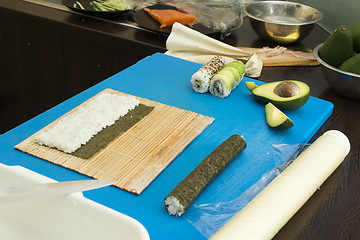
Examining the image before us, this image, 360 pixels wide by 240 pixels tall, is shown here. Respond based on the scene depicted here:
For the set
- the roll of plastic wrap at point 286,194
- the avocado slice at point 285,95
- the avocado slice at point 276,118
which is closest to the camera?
the roll of plastic wrap at point 286,194

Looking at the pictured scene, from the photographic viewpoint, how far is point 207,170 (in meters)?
1.06

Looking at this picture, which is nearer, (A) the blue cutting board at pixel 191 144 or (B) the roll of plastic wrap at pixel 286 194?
(B) the roll of plastic wrap at pixel 286 194

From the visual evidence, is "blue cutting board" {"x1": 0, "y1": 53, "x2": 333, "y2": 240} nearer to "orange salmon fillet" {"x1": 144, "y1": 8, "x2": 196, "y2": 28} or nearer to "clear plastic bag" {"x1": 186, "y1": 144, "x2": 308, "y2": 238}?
"clear plastic bag" {"x1": 186, "y1": 144, "x2": 308, "y2": 238}

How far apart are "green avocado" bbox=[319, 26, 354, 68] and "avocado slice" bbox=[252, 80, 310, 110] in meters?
0.19

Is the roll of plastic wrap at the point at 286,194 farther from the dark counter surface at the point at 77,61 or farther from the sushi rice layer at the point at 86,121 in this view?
the sushi rice layer at the point at 86,121

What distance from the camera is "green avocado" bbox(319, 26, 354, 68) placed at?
1.50 m

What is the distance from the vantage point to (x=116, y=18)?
226 centimetres

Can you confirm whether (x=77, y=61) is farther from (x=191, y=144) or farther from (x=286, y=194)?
(x=286, y=194)

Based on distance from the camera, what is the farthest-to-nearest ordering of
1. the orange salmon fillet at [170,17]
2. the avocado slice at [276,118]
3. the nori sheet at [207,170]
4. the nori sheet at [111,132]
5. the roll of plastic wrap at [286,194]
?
the orange salmon fillet at [170,17]
the avocado slice at [276,118]
the nori sheet at [111,132]
the nori sheet at [207,170]
the roll of plastic wrap at [286,194]

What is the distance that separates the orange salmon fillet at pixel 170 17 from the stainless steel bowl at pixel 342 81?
0.75 meters

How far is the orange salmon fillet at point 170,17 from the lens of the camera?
206 centimetres

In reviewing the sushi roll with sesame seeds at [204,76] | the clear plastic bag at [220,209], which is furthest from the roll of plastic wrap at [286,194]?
the sushi roll with sesame seeds at [204,76]

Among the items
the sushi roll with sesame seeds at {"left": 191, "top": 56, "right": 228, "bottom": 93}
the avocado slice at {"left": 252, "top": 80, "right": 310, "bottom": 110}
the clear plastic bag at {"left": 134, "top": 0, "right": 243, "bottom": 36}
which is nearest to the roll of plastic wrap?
the avocado slice at {"left": 252, "top": 80, "right": 310, "bottom": 110}

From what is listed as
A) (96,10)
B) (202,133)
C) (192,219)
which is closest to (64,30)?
(96,10)
